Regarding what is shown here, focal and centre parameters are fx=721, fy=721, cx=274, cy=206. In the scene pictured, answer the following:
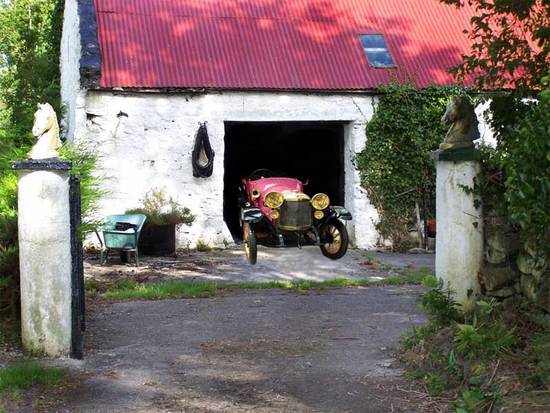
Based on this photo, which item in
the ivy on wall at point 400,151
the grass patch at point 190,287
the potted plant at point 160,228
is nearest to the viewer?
the grass patch at point 190,287

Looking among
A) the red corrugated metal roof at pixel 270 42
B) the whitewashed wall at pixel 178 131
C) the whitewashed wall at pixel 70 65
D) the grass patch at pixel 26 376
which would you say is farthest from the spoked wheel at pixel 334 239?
the grass patch at pixel 26 376

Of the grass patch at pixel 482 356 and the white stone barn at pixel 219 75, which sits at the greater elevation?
the white stone barn at pixel 219 75

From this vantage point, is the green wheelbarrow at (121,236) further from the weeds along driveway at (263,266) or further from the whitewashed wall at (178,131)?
the whitewashed wall at (178,131)

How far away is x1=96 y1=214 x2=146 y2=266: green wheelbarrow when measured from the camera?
39.4ft

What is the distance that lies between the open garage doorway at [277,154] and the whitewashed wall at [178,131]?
3.91m

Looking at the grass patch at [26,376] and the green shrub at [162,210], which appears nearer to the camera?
the grass patch at [26,376]

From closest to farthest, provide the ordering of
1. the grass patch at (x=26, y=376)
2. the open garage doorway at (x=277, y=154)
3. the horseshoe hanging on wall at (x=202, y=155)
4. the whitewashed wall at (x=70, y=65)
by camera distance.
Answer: the grass patch at (x=26, y=376) < the horseshoe hanging on wall at (x=202, y=155) < the whitewashed wall at (x=70, y=65) < the open garage doorway at (x=277, y=154)

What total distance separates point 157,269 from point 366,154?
205 inches

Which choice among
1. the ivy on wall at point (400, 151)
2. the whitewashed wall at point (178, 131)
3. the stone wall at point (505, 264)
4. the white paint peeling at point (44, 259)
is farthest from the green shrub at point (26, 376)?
the ivy on wall at point (400, 151)

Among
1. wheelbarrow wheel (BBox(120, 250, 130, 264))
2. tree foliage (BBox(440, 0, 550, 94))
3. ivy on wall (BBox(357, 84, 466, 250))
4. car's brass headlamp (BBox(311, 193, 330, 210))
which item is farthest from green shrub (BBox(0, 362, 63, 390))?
ivy on wall (BBox(357, 84, 466, 250))

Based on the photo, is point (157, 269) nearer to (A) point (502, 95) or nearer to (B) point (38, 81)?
(A) point (502, 95)

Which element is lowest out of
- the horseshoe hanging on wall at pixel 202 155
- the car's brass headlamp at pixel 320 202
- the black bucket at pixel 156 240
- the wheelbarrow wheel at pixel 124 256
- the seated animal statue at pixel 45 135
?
the wheelbarrow wheel at pixel 124 256

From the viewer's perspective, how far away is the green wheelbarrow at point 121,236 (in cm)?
1200

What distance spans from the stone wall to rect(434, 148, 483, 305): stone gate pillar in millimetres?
67
